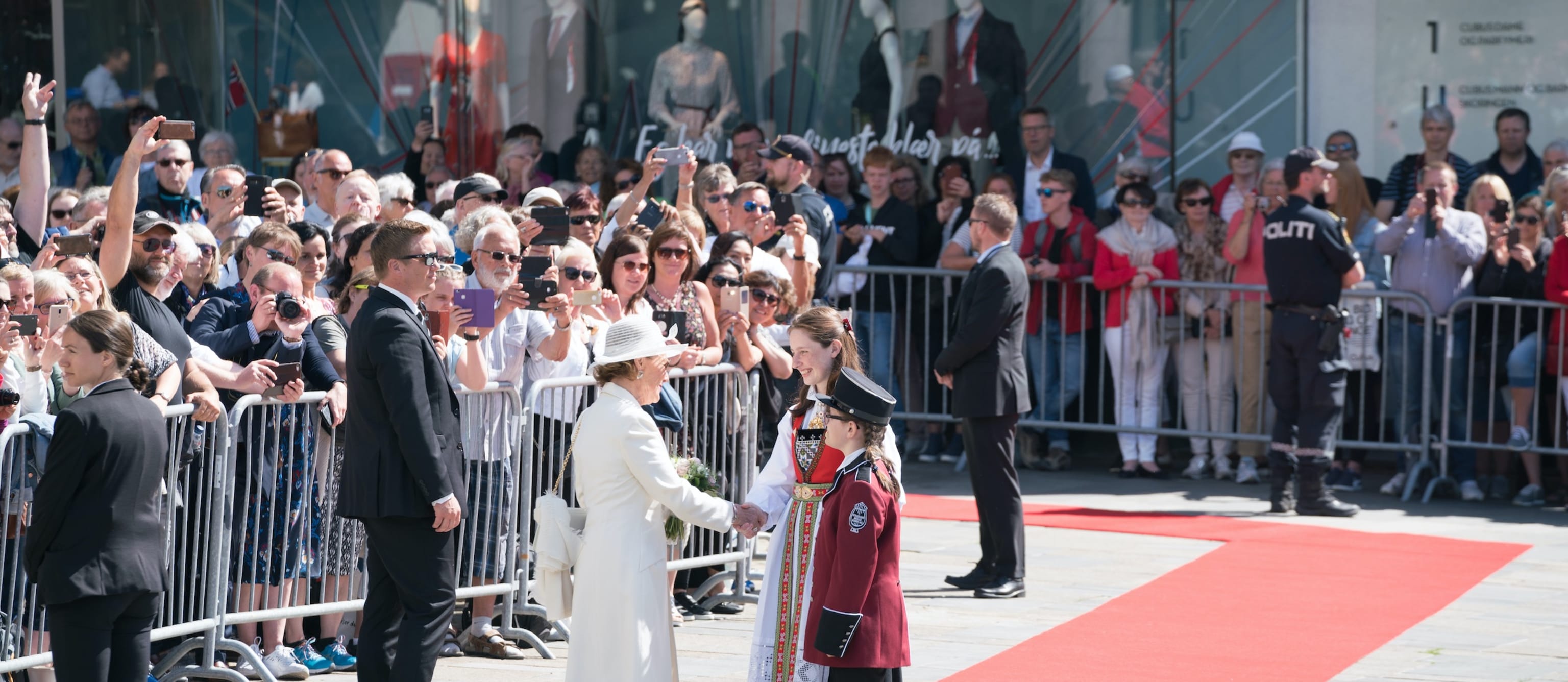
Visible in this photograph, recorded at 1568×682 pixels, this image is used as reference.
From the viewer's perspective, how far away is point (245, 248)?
8.27 m

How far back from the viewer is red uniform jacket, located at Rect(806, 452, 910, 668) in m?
5.70

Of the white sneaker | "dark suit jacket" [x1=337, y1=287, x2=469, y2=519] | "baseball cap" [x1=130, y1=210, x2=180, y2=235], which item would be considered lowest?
the white sneaker

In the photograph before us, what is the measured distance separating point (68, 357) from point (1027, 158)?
861cm

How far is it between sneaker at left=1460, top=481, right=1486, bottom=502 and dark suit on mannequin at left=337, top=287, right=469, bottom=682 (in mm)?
7319

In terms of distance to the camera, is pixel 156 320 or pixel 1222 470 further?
pixel 1222 470

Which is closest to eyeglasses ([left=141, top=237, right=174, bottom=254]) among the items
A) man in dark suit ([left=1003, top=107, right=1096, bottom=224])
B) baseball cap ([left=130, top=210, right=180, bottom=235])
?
baseball cap ([left=130, top=210, right=180, bottom=235])

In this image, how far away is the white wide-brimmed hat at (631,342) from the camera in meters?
5.97

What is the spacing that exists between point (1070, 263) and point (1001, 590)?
410cm

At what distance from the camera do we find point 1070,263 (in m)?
12.6

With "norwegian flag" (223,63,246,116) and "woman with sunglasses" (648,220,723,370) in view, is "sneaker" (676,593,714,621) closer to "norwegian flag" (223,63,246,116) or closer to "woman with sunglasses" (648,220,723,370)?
"woman with sunglasses" (648,220,723,370)

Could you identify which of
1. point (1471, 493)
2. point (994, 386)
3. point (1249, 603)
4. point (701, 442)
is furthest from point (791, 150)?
point (1471, 493)

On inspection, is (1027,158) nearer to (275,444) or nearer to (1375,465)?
(1375,465)

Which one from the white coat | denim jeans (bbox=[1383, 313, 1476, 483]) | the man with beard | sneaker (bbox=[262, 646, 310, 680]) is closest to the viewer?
the white coat

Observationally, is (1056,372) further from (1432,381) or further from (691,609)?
(691,609)
